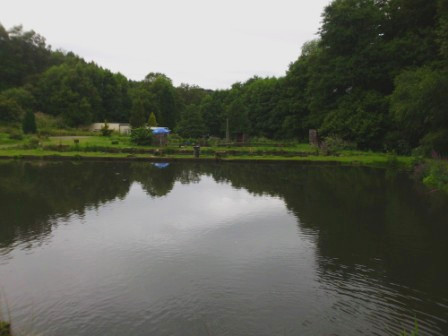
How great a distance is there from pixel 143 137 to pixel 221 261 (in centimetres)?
3027

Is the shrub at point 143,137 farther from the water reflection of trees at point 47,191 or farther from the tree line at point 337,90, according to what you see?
the water reflection of trees at point 47,191

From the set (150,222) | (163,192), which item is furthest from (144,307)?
(163,192)

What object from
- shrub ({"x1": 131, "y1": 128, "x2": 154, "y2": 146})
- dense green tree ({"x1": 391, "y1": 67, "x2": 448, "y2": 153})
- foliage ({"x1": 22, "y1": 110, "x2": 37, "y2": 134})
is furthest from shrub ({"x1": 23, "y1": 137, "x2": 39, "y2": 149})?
dense green tree ({"x1": 391, "y1": 67, "x2": 448, "y2": 153})

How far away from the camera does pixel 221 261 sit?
8.73 m

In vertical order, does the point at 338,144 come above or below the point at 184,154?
above

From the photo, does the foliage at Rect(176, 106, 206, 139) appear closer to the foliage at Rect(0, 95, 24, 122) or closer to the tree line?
the tree line

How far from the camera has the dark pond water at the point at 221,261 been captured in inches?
244

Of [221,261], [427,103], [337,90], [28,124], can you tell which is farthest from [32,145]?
[427,103]

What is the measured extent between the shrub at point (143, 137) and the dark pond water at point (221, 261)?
20.2 m

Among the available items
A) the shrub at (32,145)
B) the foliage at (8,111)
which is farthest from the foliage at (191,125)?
the foliage at (8,111)

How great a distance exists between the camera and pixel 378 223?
40.7 ft

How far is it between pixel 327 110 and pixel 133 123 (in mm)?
28074

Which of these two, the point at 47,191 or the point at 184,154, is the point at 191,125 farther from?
the point at 47,191

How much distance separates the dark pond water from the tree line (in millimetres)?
13002
